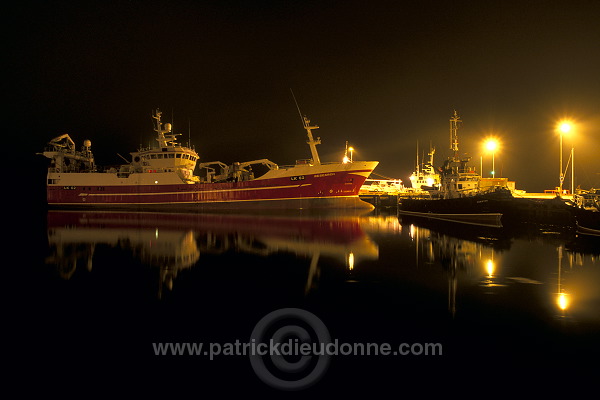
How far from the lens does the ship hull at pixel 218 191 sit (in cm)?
4231

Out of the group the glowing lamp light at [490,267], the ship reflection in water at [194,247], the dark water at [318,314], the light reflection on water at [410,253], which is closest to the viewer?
the dark water at [318,314]

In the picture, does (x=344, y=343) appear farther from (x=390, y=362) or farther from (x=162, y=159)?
(x=162, y=159)

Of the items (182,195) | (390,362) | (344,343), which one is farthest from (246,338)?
(182,195)

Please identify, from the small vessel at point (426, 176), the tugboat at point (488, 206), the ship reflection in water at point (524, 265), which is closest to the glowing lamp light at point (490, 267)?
the ship reflection in water at point (524, 265)

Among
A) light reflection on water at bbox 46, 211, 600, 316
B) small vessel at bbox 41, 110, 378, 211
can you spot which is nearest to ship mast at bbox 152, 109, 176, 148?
small vessel at bbox 41, 110, 378, 211

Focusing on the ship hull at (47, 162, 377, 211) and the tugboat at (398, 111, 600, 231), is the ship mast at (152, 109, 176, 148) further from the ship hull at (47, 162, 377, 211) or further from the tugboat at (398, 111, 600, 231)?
the tugboat at (398, 111, 600, 231)

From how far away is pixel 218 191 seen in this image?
45.6 m

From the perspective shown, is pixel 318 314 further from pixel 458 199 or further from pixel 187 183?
pixel 187 183

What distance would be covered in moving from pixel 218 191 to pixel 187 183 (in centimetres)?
492

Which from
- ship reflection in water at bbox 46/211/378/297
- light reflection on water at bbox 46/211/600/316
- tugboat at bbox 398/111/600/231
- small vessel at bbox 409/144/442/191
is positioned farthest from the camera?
small vessel at bbox 409/144/442/191

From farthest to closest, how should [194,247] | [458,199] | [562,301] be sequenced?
[458,199]
[194,247]
[562,301]

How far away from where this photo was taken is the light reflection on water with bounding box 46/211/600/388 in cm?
657

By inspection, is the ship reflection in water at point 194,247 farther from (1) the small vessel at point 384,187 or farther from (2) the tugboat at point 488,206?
(1) the small vessel at point 384,187

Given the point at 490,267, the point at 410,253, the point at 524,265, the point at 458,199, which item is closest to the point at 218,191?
the point at 458,199
